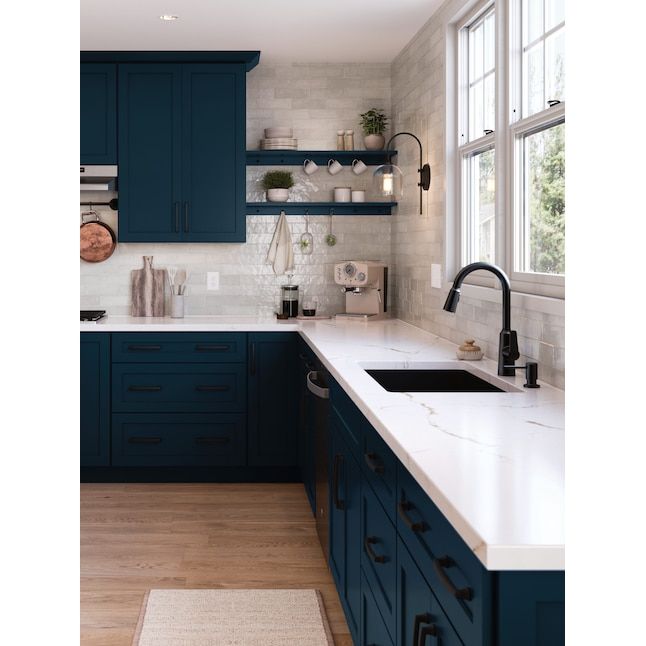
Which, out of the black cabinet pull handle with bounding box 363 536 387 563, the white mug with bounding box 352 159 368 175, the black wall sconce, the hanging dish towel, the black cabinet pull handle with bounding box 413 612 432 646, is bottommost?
the black cabinet pull handle with bounding box 363 536 387 563

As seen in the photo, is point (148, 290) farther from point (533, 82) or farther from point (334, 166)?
point (533, 82)

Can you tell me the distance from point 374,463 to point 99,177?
11.0ft

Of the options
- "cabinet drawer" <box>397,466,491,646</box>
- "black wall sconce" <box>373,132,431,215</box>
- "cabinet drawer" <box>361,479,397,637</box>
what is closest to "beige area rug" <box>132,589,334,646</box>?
"cabinet drawer" <box>361,479,397,637</box>

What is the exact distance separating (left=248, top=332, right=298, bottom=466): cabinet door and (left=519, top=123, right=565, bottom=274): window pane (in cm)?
190

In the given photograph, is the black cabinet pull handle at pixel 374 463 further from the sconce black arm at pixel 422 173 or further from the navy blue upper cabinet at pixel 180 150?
the navy blue upper cabinet at pixel 180 150

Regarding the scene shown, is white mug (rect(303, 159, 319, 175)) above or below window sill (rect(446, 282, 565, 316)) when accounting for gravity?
above

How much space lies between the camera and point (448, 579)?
1323 mm

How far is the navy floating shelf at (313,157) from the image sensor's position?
16.5ft

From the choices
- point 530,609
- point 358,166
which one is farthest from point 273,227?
point 530,609

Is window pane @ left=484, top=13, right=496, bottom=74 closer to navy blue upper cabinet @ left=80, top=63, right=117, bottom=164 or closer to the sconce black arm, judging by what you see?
the sconce black arm

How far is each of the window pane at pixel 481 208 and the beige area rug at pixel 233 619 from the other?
157 centimetres

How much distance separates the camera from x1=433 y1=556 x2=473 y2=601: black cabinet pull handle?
121 cm
